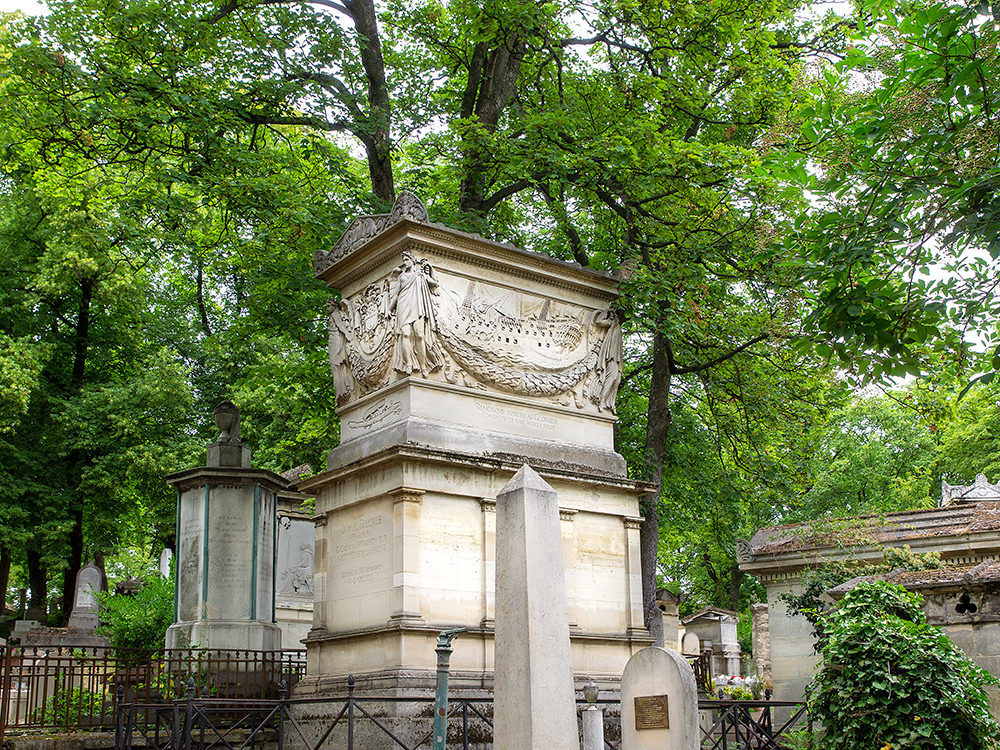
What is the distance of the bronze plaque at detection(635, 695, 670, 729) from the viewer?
923 centimetres

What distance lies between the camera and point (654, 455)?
58.6 feet

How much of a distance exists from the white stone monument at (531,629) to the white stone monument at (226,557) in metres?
8.69

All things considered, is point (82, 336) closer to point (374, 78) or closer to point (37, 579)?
point (37, 579)

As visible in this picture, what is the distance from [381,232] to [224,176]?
157 inches

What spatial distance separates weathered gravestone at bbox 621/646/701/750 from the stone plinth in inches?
295

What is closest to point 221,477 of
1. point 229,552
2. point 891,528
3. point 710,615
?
point 229,552

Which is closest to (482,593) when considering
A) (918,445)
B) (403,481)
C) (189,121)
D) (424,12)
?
(403,481)

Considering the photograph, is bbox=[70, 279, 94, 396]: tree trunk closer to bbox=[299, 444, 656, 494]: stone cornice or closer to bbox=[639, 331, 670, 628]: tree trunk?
bbox=[299, 444, 656, 494]: stone cornice

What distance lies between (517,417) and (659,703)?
5.47 m

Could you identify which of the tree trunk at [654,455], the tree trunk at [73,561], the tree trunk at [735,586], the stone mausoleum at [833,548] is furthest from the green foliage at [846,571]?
the tree trunk at [735,586]

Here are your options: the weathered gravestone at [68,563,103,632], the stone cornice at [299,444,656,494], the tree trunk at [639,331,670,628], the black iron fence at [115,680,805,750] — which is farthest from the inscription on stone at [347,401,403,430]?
the weathered gravestone at [68,563,103,632]

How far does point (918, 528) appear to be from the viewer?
57.9 feet

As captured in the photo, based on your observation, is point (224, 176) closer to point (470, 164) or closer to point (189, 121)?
A: point (189, 121)

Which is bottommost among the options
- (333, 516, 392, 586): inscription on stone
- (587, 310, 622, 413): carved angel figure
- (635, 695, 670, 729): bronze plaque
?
(635, 695, 670, 729): bronze plaque
